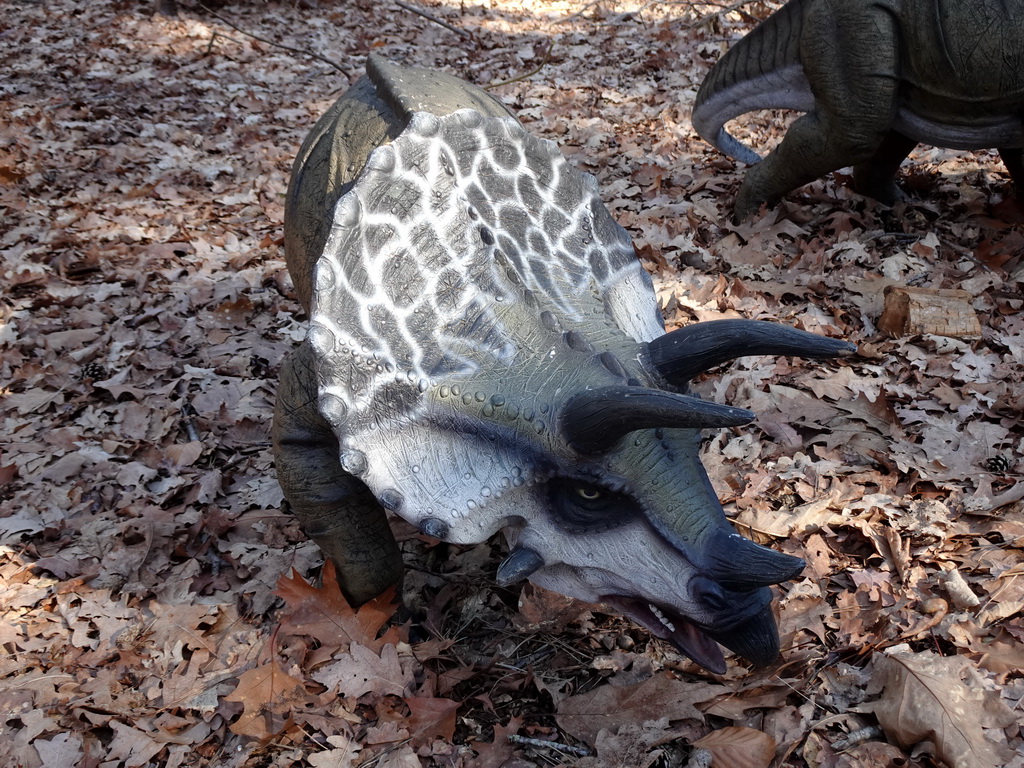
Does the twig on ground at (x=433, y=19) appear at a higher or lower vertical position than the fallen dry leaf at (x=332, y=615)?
higher

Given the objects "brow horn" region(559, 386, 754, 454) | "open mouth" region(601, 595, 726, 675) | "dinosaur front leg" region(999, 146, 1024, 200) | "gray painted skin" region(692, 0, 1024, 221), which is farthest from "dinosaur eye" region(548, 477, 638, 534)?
"dinosaur front leg" region(999, 146, 1024, 200)

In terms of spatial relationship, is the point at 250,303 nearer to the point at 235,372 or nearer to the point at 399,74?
the point at 235,372

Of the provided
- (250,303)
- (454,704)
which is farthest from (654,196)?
(454,704)

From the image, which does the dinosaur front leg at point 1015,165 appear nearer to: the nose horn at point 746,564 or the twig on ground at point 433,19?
the nose horn at point 746,564

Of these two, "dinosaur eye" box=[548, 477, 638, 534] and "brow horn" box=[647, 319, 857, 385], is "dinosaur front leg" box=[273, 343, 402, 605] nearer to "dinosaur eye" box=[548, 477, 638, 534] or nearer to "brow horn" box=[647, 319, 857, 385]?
"dinosaur eye" box=[548, 477, 638, 534]

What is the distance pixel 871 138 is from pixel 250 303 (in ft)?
14.4

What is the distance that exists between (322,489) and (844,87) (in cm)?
420

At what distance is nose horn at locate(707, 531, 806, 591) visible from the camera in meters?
1.83

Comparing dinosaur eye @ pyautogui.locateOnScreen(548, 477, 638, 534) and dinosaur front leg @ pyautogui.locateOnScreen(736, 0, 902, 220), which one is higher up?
dinosaur front leg @ pyautogui.locateOnScreen(736, 0, 902, 220)

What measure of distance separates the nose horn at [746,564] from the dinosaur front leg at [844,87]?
13.4 feet

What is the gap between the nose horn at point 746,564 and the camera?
1834mm

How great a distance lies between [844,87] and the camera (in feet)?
16.4

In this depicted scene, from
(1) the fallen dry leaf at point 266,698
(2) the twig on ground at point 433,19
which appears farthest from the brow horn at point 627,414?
(2) the twig on ground at point 433,19

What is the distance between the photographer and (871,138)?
5.08 meters
